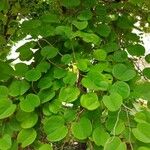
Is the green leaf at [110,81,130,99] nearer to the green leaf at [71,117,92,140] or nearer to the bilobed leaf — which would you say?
the green leaf at [71,117,92,140]

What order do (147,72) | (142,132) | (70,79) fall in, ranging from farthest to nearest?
(147,72), (70,79), (142,132)

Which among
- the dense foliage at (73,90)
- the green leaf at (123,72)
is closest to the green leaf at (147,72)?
the dense foliage at (73,90)

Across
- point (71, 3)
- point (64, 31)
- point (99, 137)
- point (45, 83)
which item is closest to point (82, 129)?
point (99, 137)

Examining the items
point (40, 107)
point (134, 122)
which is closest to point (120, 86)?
point (134, 122)

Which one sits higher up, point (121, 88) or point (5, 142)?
point (121, 88)

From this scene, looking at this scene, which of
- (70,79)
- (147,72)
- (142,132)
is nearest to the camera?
(142,132)

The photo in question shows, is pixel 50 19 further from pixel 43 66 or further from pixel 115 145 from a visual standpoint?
pixel 115 145
